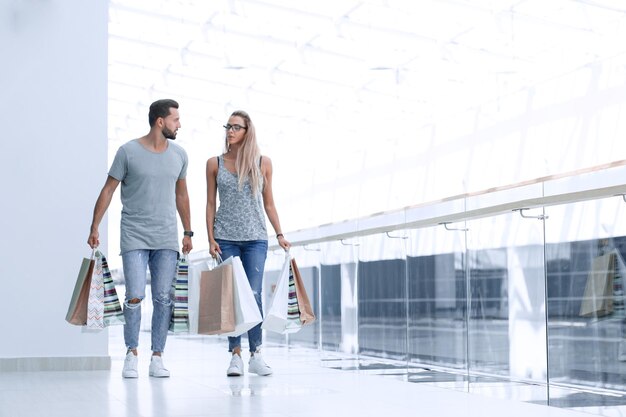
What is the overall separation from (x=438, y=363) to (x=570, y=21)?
20632 millimetres

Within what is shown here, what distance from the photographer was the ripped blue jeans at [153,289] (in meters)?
4.54

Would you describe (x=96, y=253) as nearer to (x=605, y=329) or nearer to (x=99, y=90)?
(x=99, y=90)

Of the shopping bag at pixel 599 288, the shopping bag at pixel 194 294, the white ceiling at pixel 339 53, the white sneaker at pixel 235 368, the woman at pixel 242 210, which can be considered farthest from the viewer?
the white ceiling at pixel 339 53

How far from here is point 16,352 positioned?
5004mm

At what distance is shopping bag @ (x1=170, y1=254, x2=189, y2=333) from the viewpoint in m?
4.43

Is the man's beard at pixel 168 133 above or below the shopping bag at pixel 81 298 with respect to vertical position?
above

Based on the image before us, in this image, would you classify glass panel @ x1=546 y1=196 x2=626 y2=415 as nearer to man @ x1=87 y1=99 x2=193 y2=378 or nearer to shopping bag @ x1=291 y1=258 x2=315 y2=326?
shopping bag @ x1=291 y1=258 x2=315 y2=326

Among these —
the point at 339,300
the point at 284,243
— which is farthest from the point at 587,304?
the point at 339,300

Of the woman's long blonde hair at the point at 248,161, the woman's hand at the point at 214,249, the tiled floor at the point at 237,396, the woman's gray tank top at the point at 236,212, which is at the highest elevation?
the woman's long blonde hair at the point at 248,161

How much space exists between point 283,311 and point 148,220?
30.1 inches

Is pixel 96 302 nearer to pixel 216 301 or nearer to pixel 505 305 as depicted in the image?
pixel 216 301

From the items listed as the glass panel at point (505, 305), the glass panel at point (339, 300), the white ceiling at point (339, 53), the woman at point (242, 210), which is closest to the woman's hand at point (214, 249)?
the woman at point (242, 210)

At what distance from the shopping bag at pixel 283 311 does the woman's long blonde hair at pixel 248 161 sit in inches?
15.5

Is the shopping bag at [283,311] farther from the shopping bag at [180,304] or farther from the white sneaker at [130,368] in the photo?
the white sneaker at [130,368]
